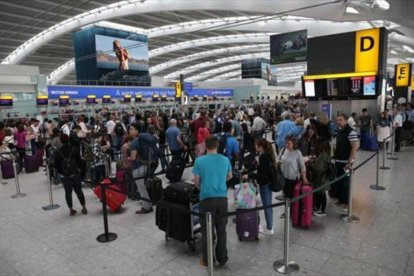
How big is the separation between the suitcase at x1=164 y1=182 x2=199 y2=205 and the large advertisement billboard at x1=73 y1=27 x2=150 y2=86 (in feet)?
76.6

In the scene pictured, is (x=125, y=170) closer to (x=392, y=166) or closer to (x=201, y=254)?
(x=201, y=254)

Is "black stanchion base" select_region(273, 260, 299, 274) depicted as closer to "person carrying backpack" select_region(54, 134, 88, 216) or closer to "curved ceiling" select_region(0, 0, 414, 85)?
"person carrying backpack" select_region(54, 134, 88, 216)

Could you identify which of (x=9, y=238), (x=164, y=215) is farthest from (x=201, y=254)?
(x=9, y=238)

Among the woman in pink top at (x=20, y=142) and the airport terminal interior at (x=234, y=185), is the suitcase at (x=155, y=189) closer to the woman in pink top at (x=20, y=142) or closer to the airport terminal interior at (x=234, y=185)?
the airport terminal interior at (x=234, y=185)

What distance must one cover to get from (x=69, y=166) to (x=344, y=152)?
4955 mm

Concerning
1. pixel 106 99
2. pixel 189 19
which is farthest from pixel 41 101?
pixel 189 19

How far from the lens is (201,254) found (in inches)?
156

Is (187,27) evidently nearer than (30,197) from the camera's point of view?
No

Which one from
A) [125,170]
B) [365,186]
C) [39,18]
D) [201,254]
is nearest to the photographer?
[201,254]

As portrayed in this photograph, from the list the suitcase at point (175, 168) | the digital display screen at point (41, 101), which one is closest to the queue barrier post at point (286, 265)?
the suitcase at point (175, 168)

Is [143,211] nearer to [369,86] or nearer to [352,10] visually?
[369,86]

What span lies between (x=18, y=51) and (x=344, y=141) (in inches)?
1623

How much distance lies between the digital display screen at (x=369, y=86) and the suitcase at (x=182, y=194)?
31.7 feet

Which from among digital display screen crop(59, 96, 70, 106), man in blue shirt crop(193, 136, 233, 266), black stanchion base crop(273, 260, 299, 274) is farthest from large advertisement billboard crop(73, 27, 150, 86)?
black stanchion base crop(273, 260, 299, 274)
